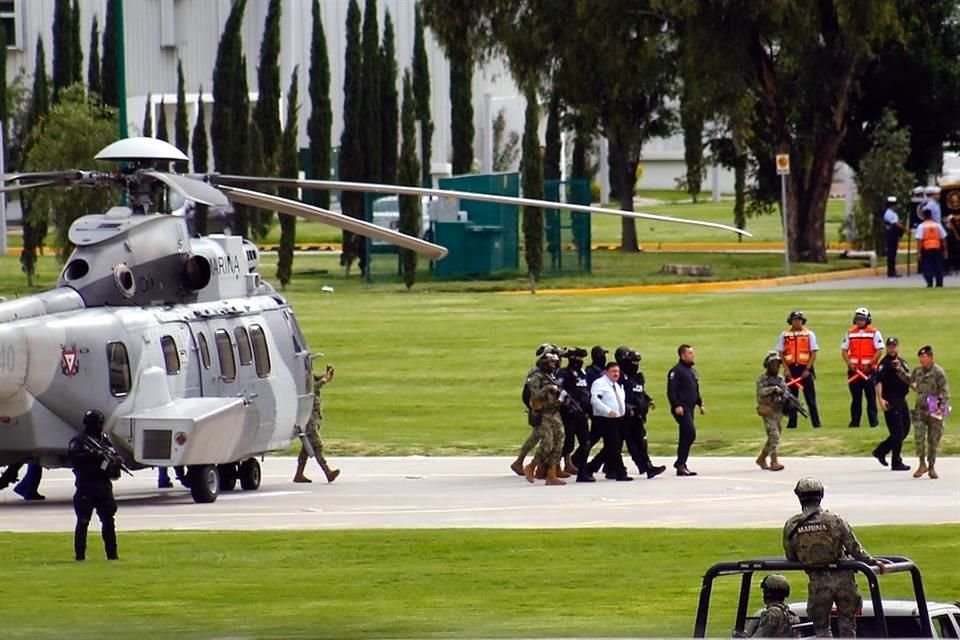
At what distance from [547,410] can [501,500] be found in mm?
1466

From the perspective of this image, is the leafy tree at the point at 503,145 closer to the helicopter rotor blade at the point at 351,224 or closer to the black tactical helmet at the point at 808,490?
the helicopter rotor blade at the point at 351,224

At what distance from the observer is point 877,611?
10.3 m

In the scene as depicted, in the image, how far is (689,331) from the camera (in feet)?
131

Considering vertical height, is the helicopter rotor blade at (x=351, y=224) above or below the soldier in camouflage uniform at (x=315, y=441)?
above

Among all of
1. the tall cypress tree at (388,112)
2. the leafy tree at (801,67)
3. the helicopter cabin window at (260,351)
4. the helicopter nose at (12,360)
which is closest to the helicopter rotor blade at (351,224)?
the helicopter nose at (12,360)

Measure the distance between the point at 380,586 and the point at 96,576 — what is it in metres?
2.50

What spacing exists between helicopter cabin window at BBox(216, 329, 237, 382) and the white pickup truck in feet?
46.5

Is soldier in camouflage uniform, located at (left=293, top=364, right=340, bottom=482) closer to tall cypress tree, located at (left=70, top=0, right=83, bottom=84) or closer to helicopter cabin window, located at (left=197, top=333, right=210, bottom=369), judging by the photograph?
helicopter cabin window, located at (left=197, top=333, right=210, bottom=369)

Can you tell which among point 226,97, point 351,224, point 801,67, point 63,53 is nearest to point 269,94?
point 226,97

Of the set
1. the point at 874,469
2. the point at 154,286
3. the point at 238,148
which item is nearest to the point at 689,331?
the point at 874,469

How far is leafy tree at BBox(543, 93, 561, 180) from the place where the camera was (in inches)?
2308

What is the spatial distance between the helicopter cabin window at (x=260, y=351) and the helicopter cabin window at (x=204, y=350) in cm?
101

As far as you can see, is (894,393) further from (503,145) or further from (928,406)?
(503,145)

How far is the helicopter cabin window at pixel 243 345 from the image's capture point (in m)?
25.5
